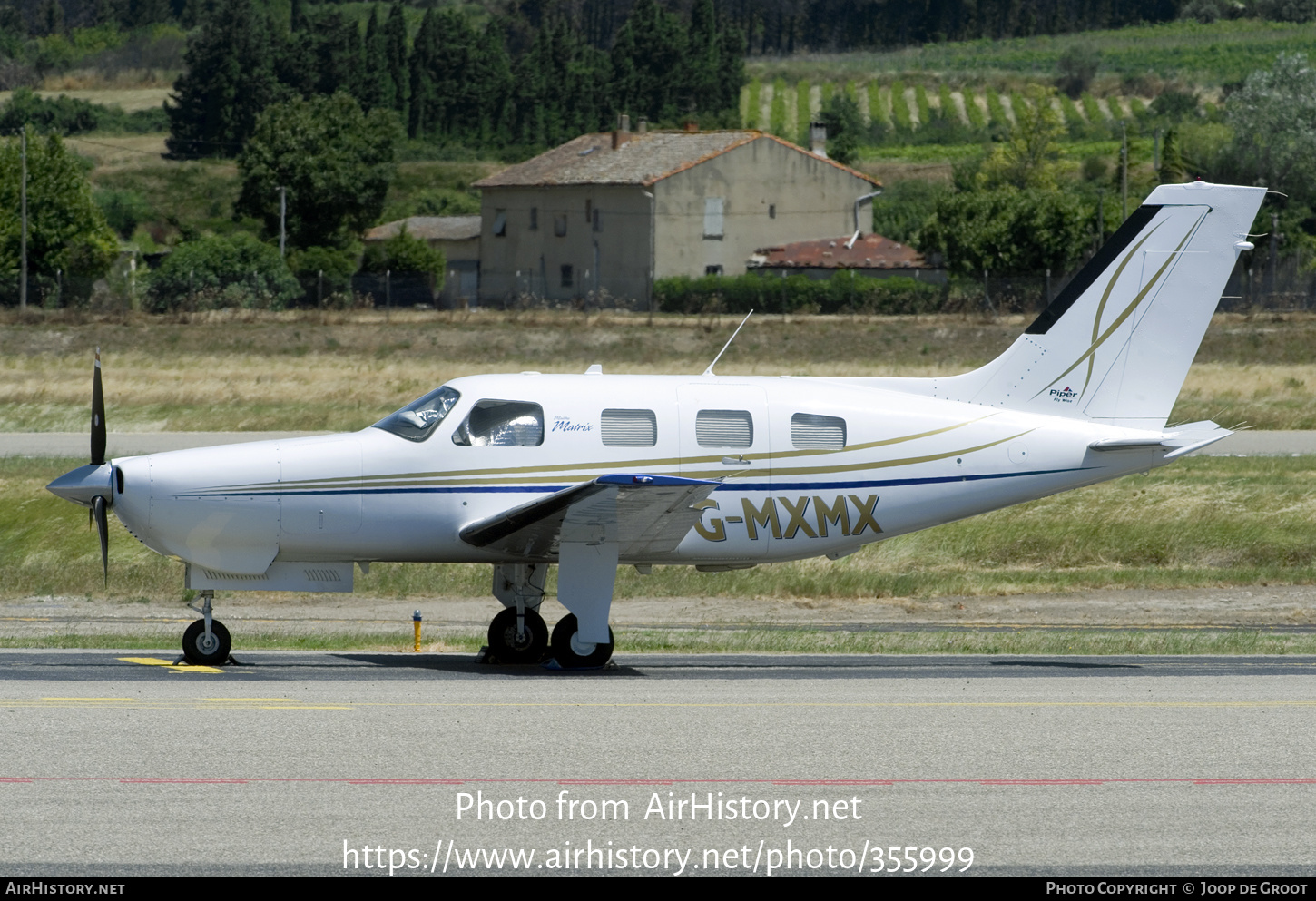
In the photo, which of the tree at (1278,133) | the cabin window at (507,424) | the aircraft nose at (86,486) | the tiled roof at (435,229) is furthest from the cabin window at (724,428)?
the tree at (1278,133)

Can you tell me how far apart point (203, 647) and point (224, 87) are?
417ft

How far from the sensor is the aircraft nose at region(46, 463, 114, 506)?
43.5 ft

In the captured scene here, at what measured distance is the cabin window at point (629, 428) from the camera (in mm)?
14086

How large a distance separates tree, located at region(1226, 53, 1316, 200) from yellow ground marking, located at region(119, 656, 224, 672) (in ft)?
250

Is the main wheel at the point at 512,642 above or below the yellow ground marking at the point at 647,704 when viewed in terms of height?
below

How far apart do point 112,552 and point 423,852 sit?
16720 millimetres

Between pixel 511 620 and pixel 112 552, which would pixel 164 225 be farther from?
pixel 511 620

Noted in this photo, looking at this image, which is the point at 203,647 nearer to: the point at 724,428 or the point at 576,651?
the point at 576,651

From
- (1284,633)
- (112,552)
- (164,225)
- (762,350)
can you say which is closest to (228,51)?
(164,225)

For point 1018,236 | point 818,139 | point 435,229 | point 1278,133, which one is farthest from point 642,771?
point 1278,133

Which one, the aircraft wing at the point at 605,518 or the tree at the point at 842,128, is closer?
the aircraft wing at the point at 605,518

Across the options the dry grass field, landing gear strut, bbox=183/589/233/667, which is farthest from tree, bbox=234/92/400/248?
landing gear strut, bbox=183/589/233/667

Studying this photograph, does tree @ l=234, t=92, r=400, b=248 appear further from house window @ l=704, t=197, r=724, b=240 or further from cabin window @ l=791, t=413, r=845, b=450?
cabin window @ l=791, t=413, r=845, b=450

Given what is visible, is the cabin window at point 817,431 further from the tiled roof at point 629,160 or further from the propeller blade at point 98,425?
the tiled roof at point 629,160
